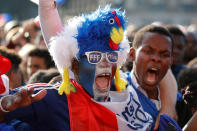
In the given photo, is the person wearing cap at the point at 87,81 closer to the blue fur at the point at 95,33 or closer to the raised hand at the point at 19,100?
the blue fur at the point at 95,33

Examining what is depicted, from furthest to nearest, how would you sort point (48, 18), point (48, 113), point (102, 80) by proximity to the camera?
point (48, 18)
point (102, 80)
point (48, 113)

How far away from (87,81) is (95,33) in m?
0.39

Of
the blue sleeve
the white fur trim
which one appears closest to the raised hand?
the blue sleeve

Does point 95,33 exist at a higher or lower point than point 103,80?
higher

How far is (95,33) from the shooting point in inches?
104

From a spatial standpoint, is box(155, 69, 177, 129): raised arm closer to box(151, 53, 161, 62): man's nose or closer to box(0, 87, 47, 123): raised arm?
box(151, 53, 161, 62): man's nose

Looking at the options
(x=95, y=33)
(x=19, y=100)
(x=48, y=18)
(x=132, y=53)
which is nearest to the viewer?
(x=19, y=100)

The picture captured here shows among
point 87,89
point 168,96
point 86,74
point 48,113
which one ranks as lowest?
point 168,96

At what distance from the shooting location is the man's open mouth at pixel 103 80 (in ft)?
8.98

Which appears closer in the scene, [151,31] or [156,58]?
[156,58]

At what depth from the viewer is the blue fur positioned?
2.65 meters

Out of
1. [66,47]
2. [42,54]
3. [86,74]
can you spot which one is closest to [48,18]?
[66,47]

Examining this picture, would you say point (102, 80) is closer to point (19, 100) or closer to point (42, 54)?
point (19, 100)

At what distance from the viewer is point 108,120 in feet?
8.71
